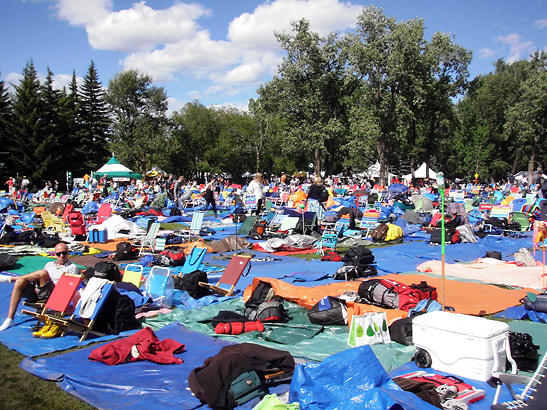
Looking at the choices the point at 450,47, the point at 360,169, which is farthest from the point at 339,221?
the point at 360,169

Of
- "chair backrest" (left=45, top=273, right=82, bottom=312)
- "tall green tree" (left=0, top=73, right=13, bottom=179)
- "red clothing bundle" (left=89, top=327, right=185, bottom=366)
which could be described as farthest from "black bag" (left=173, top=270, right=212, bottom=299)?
"tall green tree" (left=0, top=73, right=13, bottom=179)

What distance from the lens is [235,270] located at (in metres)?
8.45

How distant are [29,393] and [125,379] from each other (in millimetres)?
856

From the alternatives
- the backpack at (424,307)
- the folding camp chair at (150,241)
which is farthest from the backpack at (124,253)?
the backpack at (424,307)

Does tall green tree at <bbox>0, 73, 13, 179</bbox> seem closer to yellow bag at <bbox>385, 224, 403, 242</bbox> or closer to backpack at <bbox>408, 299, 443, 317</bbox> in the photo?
yellow bag at <bbox>385, 224, 403, 242</bbox>

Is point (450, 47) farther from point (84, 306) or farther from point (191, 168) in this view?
point (84, 306)

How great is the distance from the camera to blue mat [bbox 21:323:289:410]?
171 inches

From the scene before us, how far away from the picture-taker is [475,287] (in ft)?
26.9

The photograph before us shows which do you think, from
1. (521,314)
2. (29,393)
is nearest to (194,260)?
(29,393)

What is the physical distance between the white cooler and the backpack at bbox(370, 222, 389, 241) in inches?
370

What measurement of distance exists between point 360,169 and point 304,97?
1732cm

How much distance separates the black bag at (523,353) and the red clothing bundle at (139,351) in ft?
10.9

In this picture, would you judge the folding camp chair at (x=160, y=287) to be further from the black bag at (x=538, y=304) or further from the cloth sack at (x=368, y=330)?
the black bag at (x=538, y=304)

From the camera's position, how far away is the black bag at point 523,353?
15.7 feet
